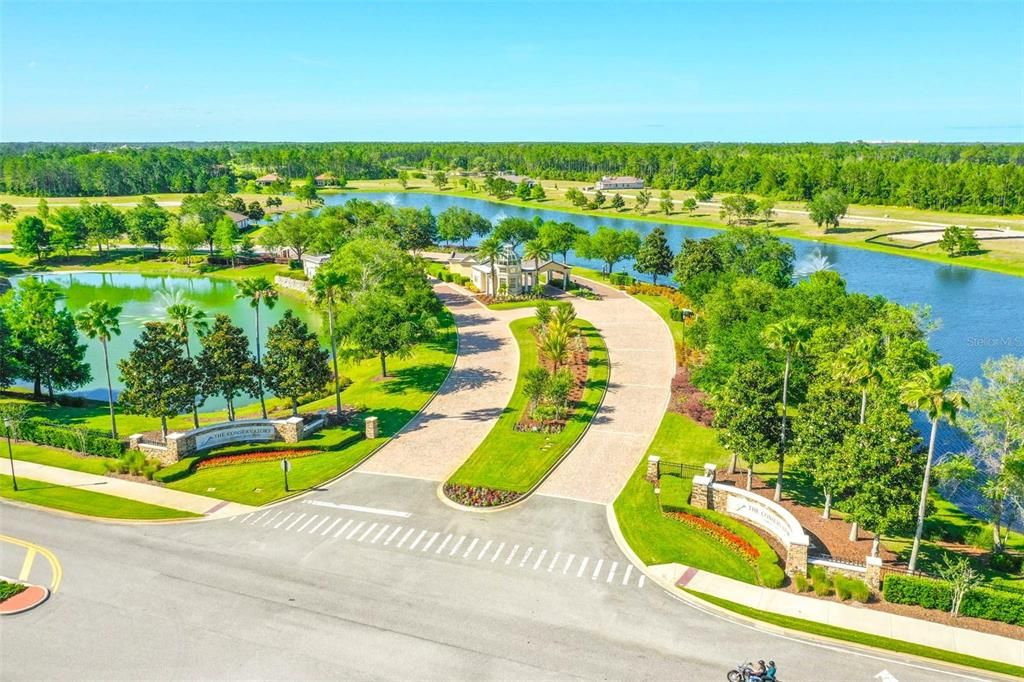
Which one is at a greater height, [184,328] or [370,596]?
[184,328]

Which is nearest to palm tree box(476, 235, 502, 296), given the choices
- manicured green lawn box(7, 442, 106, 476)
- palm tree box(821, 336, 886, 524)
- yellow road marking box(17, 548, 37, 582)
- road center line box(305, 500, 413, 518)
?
manicured green lawn box(7, 442, 106, 476)

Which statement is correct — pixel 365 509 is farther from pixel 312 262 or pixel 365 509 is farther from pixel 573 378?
Answer: pixel 312 262

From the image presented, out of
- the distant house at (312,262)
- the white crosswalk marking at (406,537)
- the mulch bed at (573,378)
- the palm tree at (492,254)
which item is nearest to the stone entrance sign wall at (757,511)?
the mulch bed at (573,378)

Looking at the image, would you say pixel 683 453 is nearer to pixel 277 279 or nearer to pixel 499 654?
pixel 499 654

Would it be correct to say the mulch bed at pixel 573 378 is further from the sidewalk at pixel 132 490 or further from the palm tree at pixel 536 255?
the palm tree at pixel 536 255

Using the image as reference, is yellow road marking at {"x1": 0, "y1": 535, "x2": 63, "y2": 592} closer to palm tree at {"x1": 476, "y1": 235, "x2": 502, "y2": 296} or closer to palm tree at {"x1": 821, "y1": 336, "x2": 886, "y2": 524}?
palm tree at {"x1": 821, "y1": 336, "x2": 886, "y2": 524}

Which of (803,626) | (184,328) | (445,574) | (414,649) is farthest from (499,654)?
(184,328)
